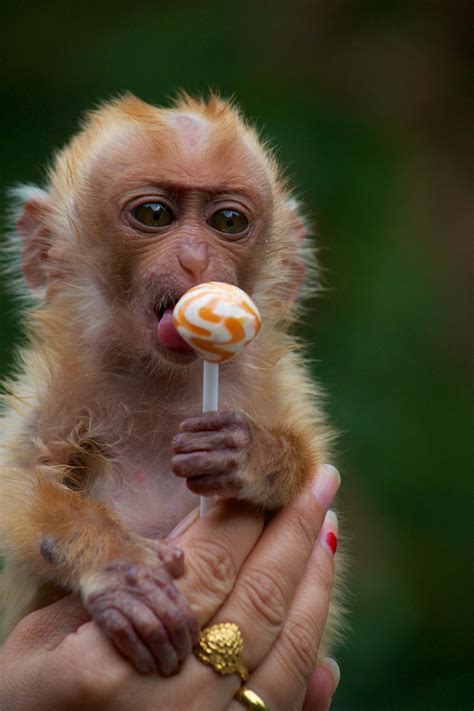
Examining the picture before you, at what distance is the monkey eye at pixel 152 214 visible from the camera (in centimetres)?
222

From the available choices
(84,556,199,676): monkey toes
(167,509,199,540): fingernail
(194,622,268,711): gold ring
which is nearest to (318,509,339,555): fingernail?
(167,509,199,540): fingernail

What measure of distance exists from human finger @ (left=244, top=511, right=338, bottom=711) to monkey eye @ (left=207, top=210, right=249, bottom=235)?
0.78 metres

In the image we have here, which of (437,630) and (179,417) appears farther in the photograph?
(437,630)

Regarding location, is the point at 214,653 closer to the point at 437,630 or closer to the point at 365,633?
the point at 365,633

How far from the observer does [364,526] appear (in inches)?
155

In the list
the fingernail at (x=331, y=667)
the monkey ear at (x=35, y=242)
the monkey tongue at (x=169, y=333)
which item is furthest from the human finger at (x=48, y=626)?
the monkey ear at (x=35, y=242)

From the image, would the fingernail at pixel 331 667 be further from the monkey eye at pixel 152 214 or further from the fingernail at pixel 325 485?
the monkey eye at pixel 152 214

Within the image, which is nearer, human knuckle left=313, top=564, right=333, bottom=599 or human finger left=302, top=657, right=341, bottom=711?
human knuckle left=313, top=564, right=333, bottom=599

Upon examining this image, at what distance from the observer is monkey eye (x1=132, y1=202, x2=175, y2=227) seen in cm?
222

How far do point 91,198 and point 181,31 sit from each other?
2.10 m

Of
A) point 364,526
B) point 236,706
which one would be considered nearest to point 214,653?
point 236,706

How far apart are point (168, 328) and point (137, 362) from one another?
1.05 feet

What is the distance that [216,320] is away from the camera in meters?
1.71

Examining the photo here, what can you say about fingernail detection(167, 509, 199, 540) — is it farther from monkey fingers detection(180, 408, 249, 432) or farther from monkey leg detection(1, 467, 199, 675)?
monkey fingers detection(180, 408, 249, 432)
